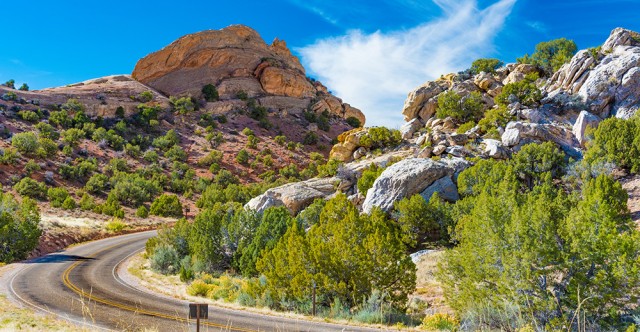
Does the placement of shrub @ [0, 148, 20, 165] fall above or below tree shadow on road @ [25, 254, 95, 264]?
above

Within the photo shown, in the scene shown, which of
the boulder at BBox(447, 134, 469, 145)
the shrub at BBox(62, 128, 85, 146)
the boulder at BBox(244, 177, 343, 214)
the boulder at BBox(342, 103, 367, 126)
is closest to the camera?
the boulder at BBox(244, 177, 343, 214)

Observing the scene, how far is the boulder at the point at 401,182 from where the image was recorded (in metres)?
27.8

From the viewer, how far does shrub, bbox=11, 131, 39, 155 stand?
47.2m

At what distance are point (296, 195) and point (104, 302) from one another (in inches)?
732

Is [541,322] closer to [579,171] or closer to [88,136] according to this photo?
[579,171]

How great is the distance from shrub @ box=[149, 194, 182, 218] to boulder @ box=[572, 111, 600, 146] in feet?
121

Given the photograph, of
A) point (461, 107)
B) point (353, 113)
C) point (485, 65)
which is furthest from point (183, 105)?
point (461, 107)

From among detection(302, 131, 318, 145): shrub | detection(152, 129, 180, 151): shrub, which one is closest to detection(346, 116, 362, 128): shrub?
detection(302, 131, 318, 145): shrub

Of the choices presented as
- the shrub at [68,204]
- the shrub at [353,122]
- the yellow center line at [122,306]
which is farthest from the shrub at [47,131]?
the shrub at [353,122]

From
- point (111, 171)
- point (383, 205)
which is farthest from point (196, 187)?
point (383, 205)

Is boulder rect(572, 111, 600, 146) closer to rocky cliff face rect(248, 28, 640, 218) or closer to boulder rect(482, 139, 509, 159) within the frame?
rocky cliff face rect(248, 28, 640, 218)

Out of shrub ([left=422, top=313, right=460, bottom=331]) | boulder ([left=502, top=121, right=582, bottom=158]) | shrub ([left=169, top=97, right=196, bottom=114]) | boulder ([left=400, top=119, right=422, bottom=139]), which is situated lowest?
shrub ([left=422, top=313, right=460, bottom=331])

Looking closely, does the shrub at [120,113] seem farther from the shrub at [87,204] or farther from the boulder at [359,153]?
the boulder at [359,153]

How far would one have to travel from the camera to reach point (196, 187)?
51.1m
